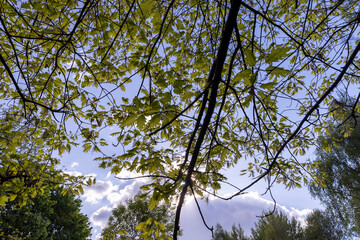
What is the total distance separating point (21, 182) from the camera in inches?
152

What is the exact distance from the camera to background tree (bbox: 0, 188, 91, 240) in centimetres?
1217

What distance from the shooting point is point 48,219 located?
13.2 meters

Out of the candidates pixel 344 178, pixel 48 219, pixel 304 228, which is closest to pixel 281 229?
pixel 304 228

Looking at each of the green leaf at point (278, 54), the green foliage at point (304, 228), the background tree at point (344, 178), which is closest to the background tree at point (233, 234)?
the green foliage at point (304, 228)

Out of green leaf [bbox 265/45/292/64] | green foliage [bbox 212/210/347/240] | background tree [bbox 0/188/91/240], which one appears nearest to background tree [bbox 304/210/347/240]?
green foliage [bbox 212/210/347/240]

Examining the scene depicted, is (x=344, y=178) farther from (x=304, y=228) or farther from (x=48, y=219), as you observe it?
(x=48, y=219)

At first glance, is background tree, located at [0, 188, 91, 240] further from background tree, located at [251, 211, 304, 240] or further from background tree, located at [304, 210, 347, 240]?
background tree, located at [304, 210, 347, 240]

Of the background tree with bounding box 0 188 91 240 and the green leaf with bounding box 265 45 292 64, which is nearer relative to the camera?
the green leaf with bounding box 265 45 292 64

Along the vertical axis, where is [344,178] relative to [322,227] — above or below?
above

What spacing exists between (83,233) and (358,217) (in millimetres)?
21135

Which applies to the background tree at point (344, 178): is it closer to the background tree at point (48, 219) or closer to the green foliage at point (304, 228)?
the green foliage at point (304, 228)

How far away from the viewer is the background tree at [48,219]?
12166mm

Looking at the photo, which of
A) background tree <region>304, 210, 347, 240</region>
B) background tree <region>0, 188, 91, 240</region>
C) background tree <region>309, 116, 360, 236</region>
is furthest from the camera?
background tree <region>304, 210, 347, 240</region>

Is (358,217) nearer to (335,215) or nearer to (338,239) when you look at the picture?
(335,215)
